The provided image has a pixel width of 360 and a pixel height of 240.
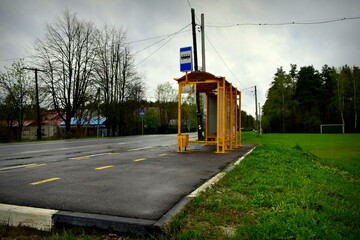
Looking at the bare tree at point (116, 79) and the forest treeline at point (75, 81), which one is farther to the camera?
the bare tree at point (116, 79)

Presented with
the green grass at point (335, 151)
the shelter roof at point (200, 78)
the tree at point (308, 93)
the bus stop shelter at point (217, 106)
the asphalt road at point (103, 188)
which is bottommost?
the green grass at point (335, 151)

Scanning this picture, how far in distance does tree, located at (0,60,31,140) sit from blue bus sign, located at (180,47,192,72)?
75.6ft

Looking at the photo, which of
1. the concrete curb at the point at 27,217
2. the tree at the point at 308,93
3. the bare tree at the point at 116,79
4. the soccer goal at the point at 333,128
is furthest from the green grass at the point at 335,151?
the tree at the point at 308,93

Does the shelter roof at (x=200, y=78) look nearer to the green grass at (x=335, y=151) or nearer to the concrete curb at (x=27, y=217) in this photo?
the green grass at (x=335, y=151)

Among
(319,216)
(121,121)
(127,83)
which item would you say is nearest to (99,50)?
(127,83)

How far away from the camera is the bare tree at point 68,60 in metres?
30.0

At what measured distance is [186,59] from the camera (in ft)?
48.0

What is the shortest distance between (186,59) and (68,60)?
2343 cm

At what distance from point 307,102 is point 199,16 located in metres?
60.8

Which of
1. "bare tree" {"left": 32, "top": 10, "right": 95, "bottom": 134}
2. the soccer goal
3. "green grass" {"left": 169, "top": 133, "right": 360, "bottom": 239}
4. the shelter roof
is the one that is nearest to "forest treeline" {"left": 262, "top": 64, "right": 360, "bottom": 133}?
the soccer goal

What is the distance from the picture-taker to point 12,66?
28.3 metres

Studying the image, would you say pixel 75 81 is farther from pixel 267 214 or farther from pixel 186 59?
pixel 267 214

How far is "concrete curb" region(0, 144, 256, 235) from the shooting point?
2.63 m

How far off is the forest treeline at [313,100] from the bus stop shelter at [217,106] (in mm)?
51061
